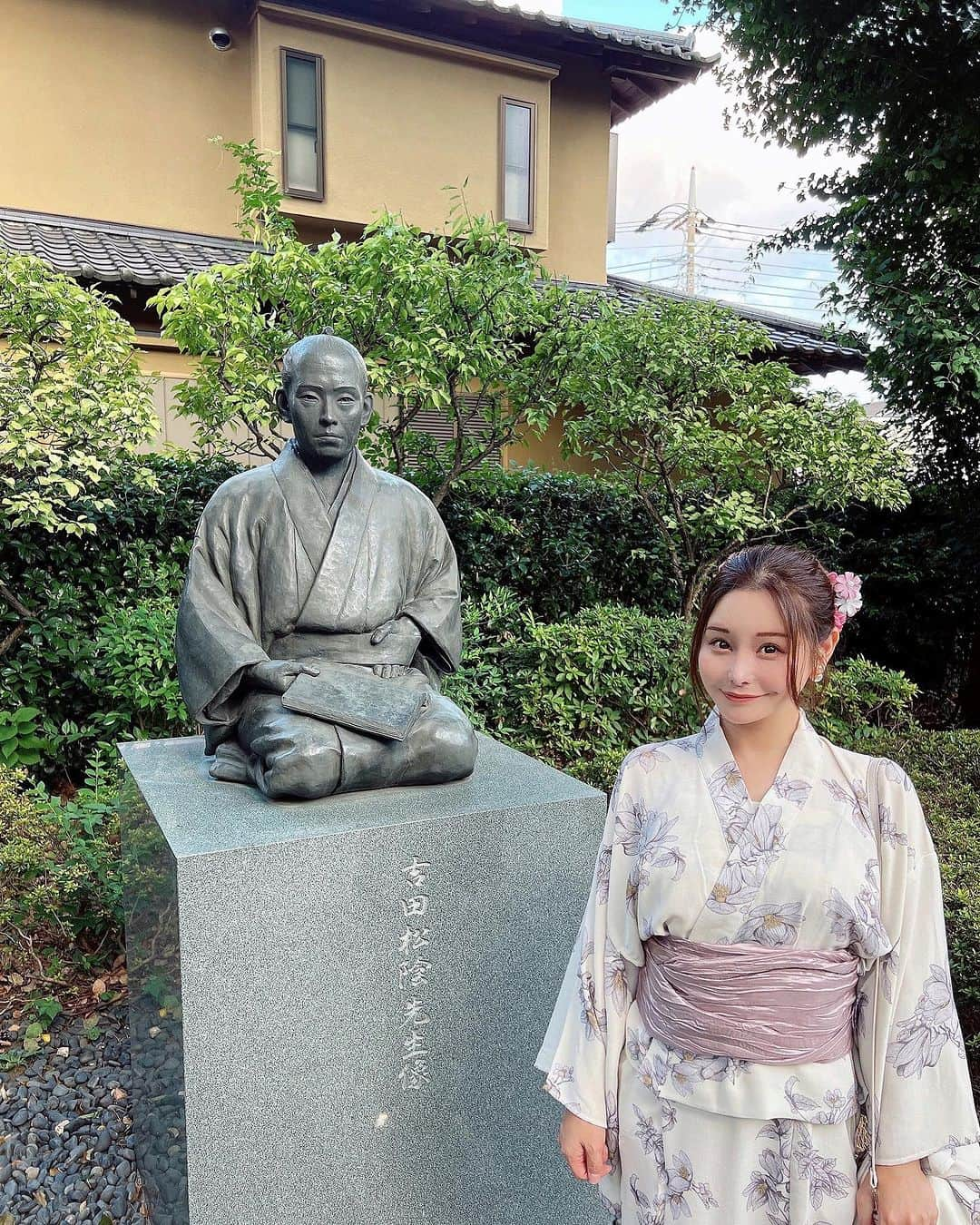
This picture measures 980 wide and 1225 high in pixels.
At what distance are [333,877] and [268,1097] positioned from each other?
1.77 feet

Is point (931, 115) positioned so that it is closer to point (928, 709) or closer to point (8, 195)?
point (928, 709)

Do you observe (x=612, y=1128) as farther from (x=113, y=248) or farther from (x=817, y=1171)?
(x=113, y=248)

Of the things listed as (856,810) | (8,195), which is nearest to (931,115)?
(856,810)

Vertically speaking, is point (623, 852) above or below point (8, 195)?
below

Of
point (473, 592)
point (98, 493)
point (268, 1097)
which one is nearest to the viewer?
point (268, 1097)

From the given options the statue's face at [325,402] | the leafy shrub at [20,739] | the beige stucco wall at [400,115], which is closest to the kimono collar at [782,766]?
the statue's face at [325,402]

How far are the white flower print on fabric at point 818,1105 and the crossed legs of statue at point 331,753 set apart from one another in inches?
54.3

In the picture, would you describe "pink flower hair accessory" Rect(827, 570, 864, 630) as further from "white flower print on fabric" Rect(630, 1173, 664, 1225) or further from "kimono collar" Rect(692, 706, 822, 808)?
"white flower print on fabric" Rect(630, 1173, 664, 1225)

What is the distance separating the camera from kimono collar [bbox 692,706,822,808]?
1.52 metres

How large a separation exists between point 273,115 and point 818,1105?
9.63 meters

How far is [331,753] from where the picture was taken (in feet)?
8.03

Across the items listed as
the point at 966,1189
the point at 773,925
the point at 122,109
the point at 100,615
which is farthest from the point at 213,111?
the point at 966,1189

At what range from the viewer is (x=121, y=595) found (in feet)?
19.4

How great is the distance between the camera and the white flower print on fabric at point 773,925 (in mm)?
1446
